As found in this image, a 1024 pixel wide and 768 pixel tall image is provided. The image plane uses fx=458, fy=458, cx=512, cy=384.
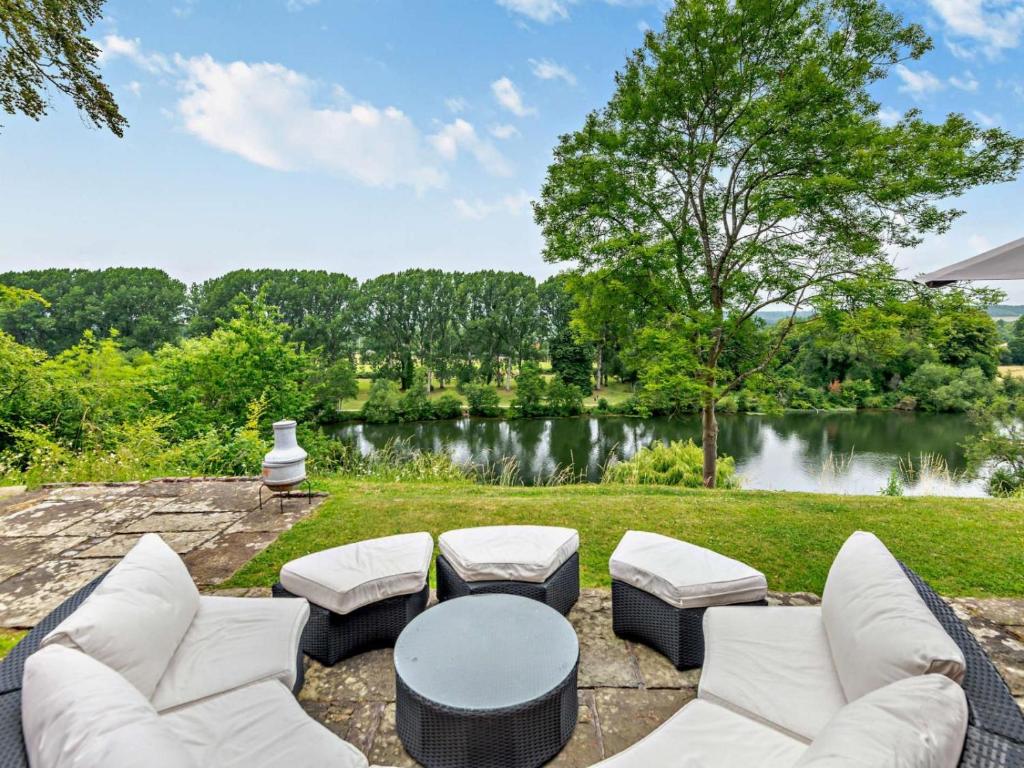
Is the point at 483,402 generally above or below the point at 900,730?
below

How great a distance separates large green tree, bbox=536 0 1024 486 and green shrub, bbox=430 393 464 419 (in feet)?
50.8

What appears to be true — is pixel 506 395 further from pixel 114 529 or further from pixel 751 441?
pixel 114 529

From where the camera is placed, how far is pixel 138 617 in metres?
1.44

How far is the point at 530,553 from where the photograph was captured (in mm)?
2283

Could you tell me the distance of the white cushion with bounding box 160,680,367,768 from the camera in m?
1.19

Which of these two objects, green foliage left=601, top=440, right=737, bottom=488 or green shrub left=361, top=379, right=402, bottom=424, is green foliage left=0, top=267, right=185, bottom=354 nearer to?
green shrub left=361, top=379, right=402, bottom=424

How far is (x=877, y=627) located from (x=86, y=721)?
6.25 ft

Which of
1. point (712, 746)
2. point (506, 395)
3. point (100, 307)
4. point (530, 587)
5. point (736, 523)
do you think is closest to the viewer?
point (712, 746)

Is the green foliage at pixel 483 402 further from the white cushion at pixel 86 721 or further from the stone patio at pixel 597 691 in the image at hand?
the white cushion at pixel 86 721

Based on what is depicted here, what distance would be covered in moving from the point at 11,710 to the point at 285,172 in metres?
12.3

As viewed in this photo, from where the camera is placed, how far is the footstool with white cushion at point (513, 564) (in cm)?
220

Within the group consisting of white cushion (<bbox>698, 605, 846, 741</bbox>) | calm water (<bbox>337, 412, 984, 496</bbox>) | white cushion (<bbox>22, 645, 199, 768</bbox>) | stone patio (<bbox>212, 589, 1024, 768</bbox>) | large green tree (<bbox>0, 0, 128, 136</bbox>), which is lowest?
calm water (<bbox>337, 412, 984, 496</bbox>)

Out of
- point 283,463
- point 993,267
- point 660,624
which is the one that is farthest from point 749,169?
point 283,463

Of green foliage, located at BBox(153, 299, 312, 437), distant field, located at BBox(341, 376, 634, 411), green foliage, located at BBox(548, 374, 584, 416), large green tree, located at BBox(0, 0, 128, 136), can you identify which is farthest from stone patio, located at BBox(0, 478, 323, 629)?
distant field, located at BBox(341, 376, 634, 411)
